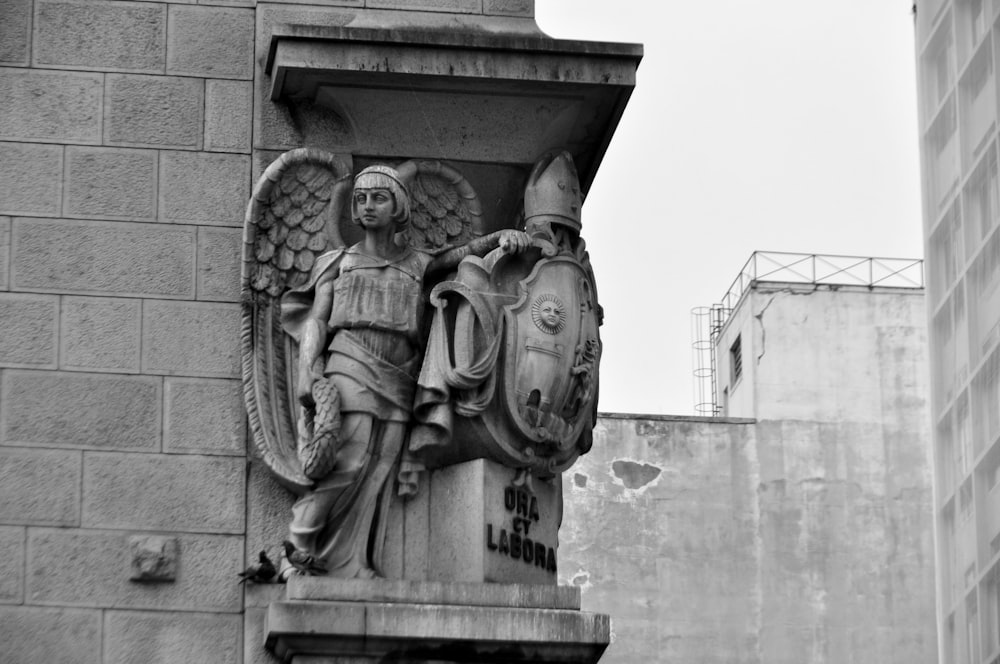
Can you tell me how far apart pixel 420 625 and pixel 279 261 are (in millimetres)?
2284

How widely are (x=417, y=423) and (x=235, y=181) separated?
5.82ft

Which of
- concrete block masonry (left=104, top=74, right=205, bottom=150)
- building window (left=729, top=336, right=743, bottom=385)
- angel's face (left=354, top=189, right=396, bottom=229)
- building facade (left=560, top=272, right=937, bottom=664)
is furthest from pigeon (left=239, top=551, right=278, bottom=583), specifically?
building window (left=729, top=336, right=743, bottom=385)

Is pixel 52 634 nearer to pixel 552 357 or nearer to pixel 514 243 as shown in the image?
pixel 552 357

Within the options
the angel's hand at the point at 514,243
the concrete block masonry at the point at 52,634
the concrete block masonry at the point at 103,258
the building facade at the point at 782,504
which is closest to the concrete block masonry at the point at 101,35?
the concrete block masonry at the point at 103,258

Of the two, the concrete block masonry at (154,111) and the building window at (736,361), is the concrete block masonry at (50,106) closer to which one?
the concrete block masonry at (154,111)

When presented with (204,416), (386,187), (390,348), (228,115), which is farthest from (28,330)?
(386,187)

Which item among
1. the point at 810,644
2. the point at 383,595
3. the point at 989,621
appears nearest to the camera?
the point at 383,595

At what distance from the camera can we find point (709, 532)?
41.7 metres

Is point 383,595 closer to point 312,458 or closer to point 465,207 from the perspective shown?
point 312,458

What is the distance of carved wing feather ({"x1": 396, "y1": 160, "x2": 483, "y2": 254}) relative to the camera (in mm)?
14008

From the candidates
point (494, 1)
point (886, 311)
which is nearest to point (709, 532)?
point (886, 311)

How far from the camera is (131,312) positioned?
13.6 m

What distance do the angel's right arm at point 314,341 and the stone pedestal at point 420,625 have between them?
1.07 metres

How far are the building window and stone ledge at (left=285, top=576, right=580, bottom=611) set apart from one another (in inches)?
1221
